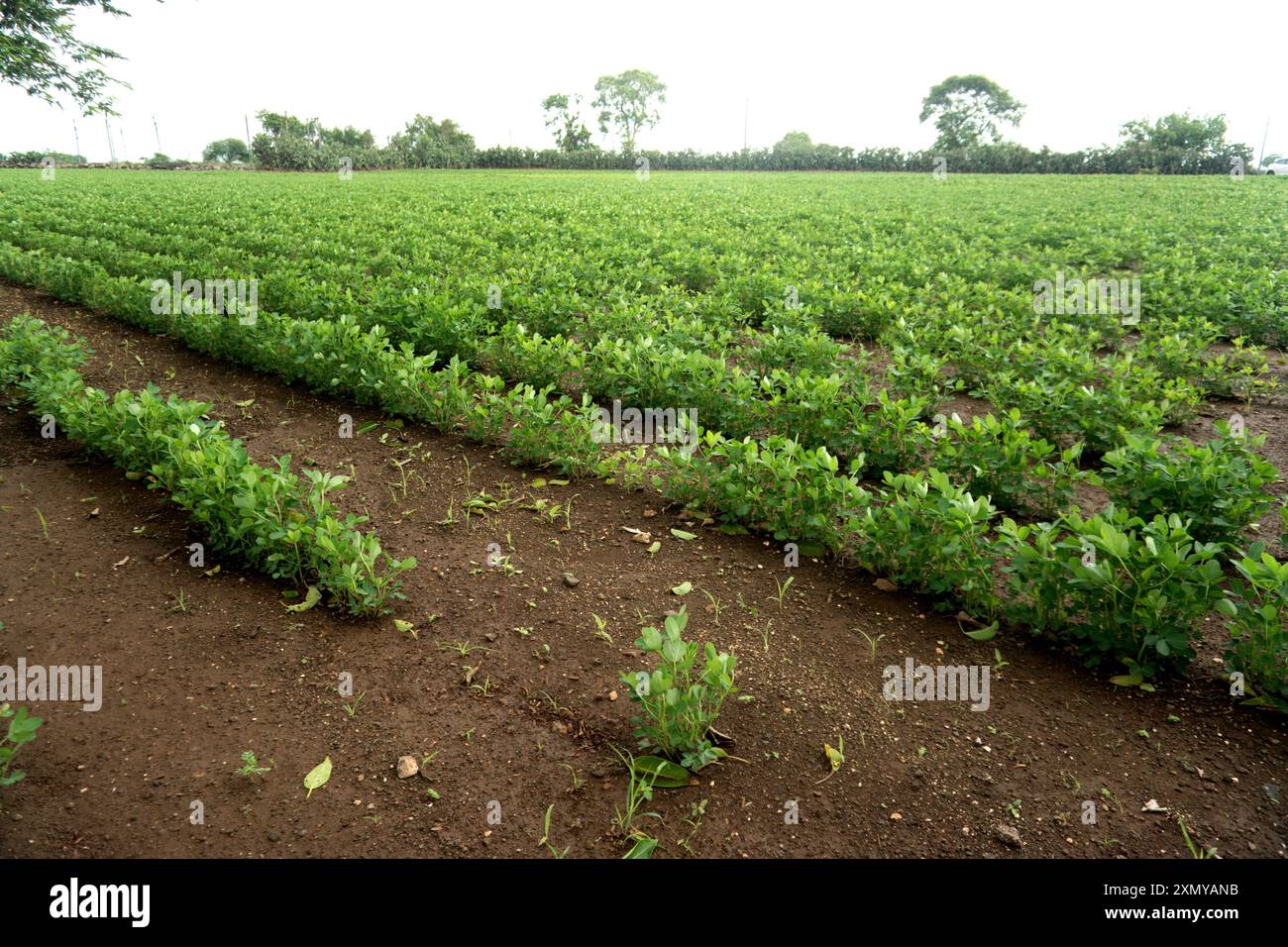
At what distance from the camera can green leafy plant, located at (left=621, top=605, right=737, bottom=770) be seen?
306 centimetres

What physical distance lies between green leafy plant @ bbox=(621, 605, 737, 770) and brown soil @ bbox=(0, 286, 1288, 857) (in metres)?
0.16

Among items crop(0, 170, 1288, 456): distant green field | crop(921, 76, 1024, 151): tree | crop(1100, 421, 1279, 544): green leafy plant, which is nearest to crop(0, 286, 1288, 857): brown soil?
crop(1100, 421, 1279, 544): green leafy plant

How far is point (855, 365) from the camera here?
6715mm

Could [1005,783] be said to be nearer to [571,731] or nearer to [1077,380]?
[571,731]

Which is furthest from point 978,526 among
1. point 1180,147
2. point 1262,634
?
point 1180,147

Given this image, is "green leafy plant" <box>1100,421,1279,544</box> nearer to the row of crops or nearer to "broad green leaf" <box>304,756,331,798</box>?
the row of crops

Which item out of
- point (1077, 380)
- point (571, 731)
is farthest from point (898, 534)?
point (1077, 380)

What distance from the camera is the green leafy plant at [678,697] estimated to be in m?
3.06

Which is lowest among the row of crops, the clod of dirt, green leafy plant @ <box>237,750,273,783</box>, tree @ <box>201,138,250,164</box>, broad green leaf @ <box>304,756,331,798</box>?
the clod of dirt

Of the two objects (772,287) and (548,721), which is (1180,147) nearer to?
(772,287)

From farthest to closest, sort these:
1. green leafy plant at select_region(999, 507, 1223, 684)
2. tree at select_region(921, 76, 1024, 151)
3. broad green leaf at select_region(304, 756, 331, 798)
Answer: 1. tree at select_region(921, 76, 1024, 151)
2. green leafy plant at select_region(999, 507, 1223, 684)
3. broad green leaf at select_region(304, 756, 331, 798)

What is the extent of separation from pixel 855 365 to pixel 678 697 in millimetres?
4449

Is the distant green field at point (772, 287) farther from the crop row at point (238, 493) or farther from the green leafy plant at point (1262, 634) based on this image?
the crop row at point (238, 493)
